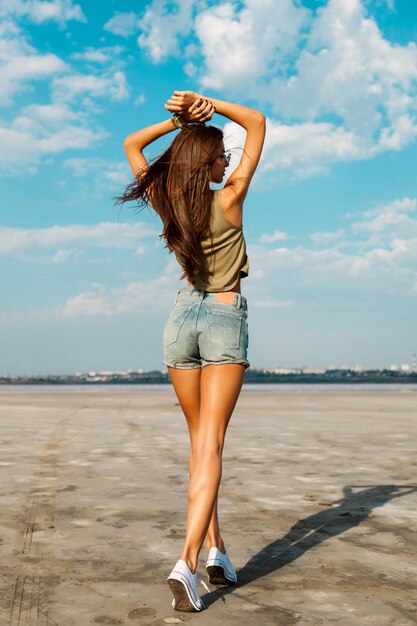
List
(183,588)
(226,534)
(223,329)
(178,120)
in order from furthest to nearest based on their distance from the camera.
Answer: (226,534), (178,120), (223,329), (183,588)

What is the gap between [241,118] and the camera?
132 inches

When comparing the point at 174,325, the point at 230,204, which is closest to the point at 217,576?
the point at 174,325

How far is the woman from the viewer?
126 inches

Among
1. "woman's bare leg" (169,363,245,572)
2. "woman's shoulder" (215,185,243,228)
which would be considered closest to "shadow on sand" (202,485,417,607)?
"woman's bare leg" (169,363,245,572)

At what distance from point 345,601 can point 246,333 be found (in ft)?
4.50

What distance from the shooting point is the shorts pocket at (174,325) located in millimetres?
3254

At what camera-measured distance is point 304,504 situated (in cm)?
563

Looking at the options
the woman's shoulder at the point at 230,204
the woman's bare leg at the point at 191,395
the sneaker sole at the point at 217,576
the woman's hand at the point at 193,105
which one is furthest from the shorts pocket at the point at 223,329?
the sneaker sole at the point at 217,576

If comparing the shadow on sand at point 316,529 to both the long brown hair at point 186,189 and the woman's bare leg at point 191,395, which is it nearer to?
the woman's bare leg at point 191,395

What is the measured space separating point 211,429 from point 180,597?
76cm

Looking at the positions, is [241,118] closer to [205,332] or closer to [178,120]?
[178,120]

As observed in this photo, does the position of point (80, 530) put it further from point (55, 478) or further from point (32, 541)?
point (55, 478)

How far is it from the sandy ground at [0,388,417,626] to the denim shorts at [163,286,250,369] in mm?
1161

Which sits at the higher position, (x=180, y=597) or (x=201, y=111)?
(x=201, y=111)
